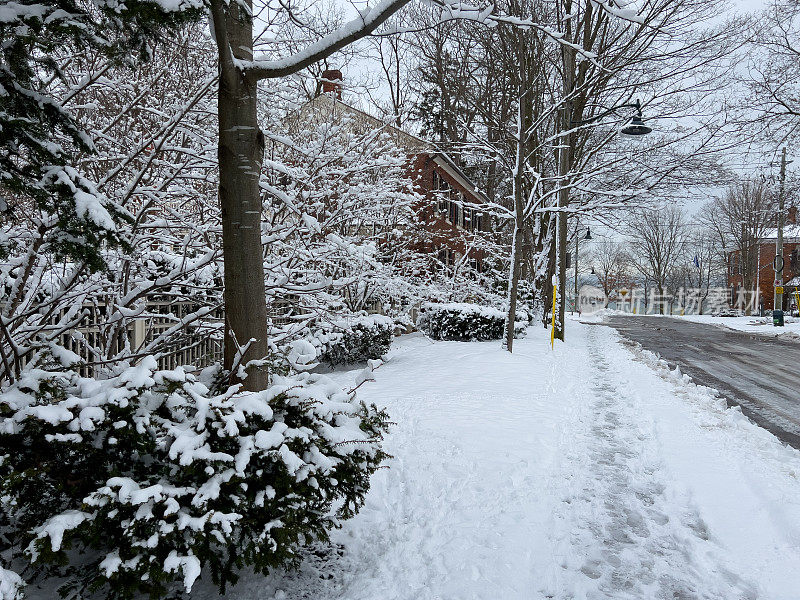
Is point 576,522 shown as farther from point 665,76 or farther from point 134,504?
point 665,76

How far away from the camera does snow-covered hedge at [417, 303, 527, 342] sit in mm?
15836

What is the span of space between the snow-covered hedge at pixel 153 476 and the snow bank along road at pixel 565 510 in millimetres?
672

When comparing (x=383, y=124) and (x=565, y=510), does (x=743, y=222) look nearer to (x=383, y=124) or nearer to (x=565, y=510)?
(x=383, y=124)

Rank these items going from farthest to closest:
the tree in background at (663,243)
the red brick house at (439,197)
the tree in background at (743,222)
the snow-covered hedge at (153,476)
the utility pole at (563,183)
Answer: the tree in background at (663,243), the tree in background at (743,222), the utility pole at (563,183), the red brick house at (439,197), the snow-covered hedge at (153,476)

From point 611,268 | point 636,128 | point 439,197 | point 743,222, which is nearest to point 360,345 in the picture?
point 439,197

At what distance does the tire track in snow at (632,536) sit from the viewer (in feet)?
9.96

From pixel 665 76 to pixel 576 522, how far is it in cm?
1582

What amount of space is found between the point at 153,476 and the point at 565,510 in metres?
2.98

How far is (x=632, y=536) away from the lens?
3668 millimetres

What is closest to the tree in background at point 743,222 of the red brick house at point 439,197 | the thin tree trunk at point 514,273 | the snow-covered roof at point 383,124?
the red brick house at point 439,197

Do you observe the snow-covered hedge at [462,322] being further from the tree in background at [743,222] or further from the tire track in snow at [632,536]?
the tree in background at [743,222]

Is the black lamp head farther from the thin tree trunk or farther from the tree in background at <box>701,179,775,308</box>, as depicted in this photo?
the tree in background at <box>701,179,775,308</box>

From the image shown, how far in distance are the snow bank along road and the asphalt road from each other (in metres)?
0.56

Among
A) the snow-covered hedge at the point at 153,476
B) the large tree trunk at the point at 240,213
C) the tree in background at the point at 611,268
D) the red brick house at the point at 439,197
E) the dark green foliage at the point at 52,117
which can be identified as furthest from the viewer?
the tree in background at the point at 611,268
